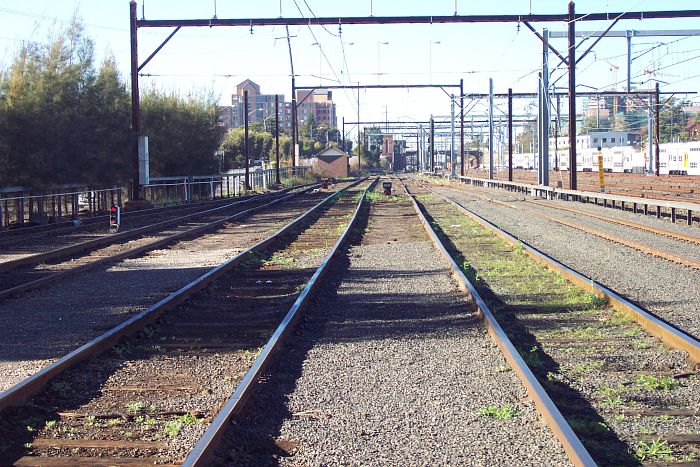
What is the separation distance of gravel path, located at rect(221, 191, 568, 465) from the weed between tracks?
0.34 meters

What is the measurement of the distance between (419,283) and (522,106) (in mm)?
88238

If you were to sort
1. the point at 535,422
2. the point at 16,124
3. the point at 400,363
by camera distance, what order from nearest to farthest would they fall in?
the point at 535,422 < the point at 400,363 < the point at 16,124

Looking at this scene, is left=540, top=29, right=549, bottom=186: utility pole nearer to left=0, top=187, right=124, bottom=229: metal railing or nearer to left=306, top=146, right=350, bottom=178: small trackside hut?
left=0, top=187, right=124, bottom=229: metal railing

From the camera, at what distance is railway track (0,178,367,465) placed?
18.4 ft

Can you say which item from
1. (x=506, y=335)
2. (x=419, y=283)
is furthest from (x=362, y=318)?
(x=419, y=283)

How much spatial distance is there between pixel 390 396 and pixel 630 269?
28.5 feet

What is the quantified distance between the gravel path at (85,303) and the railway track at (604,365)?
181 inches

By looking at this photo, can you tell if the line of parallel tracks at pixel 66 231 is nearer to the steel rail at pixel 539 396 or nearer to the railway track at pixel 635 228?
the steel rail at pixel 539 396

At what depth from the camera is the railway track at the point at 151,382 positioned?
5.61 m

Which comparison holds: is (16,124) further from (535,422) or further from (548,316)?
(535,422)

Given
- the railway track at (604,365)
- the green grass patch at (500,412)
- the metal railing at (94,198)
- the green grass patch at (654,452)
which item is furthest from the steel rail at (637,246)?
the metal railing at (94,198)

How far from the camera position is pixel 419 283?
43.3ft

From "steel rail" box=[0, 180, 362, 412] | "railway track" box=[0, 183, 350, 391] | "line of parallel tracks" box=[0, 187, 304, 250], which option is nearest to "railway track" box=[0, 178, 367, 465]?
"steel rail" box=[0, 180, 362, 412]

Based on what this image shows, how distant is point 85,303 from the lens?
456 inches
